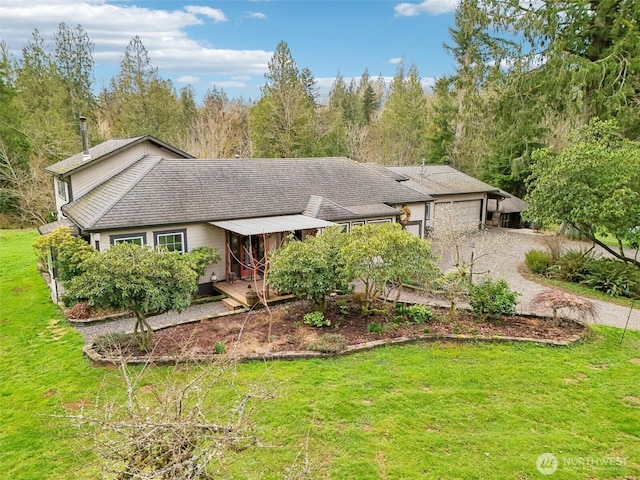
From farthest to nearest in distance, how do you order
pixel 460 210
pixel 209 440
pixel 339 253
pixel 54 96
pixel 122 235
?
pixel 54 96, pixel 460 210, pixel 122 235, pixel 339 253, pixel 209 440

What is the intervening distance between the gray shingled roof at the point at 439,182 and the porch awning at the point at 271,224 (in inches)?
522

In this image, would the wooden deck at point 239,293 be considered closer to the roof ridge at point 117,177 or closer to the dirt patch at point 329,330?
the dirt patch at point 329,330

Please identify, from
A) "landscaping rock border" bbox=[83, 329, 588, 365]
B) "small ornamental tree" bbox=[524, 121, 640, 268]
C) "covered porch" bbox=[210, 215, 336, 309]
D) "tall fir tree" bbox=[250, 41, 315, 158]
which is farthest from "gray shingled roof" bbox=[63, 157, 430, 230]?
"tall fir tree" bbox=[250, 41, 315, 158]

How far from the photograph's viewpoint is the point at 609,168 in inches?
626

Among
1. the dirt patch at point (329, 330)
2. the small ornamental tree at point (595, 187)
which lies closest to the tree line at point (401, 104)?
the small ornamental tree at point (595, 187)

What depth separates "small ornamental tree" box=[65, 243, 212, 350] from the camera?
9.57 metres

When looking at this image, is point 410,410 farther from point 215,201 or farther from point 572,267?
point 572,267

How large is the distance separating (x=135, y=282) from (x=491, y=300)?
10.4m

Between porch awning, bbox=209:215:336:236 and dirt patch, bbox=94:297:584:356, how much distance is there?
9.80ft

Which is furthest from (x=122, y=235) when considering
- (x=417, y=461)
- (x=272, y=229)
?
(x=417, y=461)

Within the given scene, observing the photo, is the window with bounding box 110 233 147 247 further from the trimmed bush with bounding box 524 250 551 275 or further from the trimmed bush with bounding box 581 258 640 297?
the trimmed bush with bounding box 581 258 640 297

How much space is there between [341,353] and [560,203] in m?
12.2

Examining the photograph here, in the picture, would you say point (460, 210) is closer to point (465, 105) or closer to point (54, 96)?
point (465, 105)

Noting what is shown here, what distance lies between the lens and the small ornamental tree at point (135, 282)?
9570 millimetres
